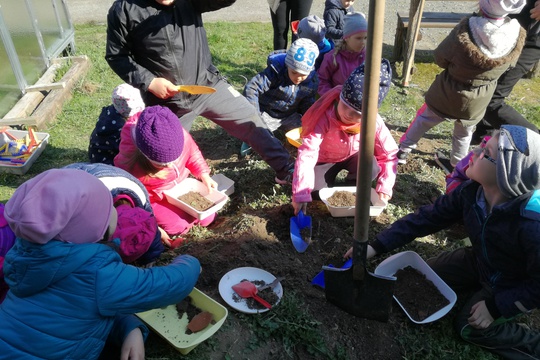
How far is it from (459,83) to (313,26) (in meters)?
1.60

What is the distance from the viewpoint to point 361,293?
240cm

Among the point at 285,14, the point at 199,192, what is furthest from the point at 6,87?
the point at 285,14

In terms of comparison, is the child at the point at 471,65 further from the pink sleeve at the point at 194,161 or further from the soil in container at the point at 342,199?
the pink sleeve at the point at 194,161

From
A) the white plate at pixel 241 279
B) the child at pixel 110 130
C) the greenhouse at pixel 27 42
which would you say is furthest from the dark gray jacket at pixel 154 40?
the greenhouse at pixel 27 42

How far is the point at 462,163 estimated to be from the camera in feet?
9.86

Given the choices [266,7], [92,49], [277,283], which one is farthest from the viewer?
[266,7]

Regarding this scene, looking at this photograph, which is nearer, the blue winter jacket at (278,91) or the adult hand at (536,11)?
the adult hand at (536,11)

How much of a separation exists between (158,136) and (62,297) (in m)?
1.27

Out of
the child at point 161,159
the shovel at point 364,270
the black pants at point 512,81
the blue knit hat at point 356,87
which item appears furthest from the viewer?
the black pants at point 512,81

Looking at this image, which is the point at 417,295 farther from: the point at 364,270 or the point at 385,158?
the point at 385,158

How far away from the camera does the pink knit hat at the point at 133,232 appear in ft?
7.57

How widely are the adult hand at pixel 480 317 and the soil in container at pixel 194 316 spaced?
138 centimetres

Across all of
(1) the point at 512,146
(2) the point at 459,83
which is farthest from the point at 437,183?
(1) the point at 512,146

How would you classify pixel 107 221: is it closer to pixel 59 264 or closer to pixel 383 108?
pixel 59 264
